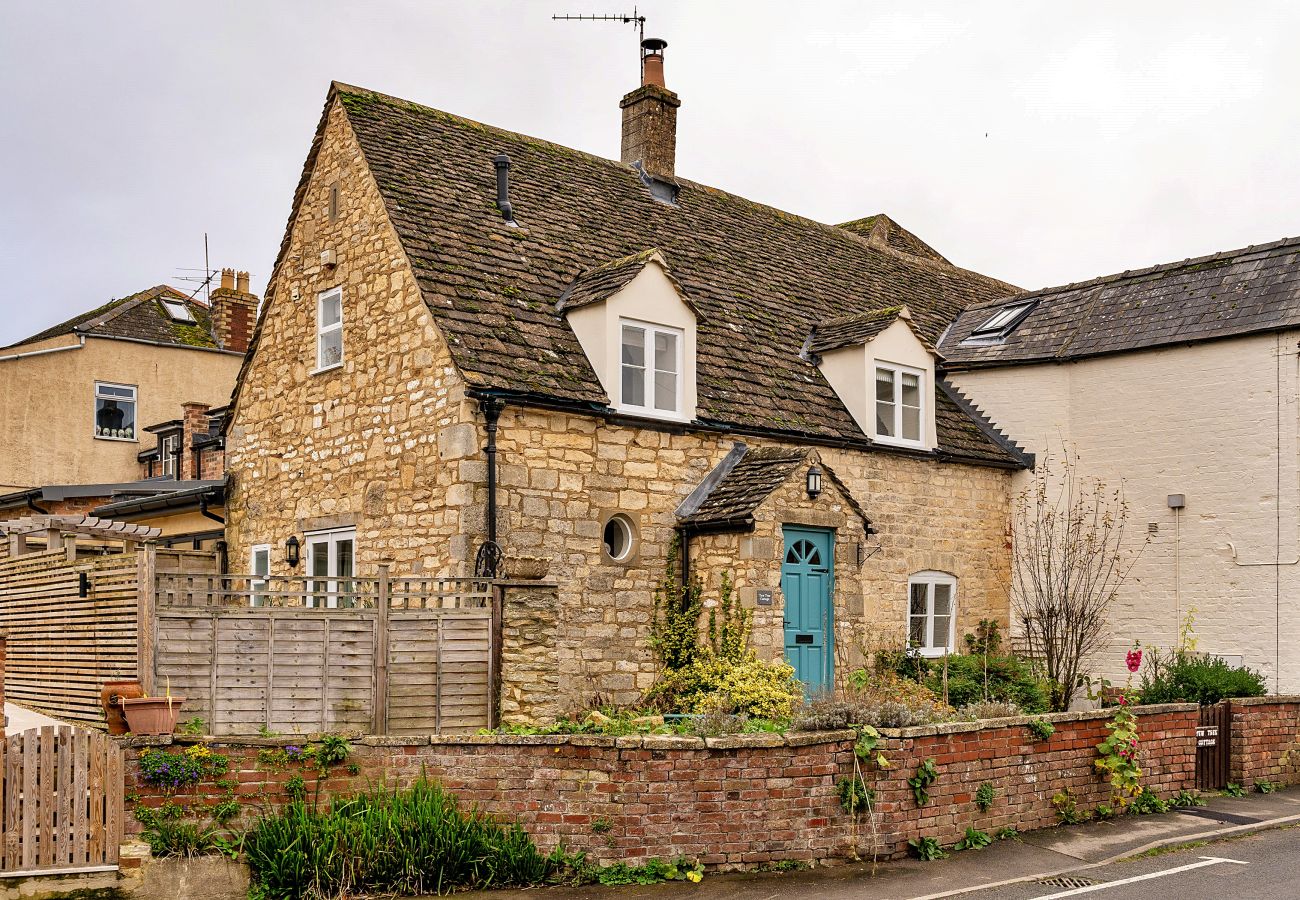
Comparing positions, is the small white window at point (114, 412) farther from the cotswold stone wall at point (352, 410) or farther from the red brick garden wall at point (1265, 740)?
the red brick garden wall at point (1265, 740)

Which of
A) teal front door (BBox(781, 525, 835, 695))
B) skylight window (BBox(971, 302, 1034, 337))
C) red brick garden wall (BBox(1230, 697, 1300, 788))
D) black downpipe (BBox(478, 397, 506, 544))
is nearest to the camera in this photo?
red brick garden wall (BBox(1230, 697, 1300, 788))

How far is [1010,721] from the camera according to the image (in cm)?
1202

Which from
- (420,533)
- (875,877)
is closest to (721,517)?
(420,533)

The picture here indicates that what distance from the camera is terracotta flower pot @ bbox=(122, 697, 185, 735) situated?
1027 centimetres

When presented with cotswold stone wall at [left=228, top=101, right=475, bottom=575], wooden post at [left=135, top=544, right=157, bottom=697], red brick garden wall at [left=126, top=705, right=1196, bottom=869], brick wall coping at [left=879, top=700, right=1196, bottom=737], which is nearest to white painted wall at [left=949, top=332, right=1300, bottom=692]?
brick wall coping at [left=879, top=700, right=1196, bottom=737]

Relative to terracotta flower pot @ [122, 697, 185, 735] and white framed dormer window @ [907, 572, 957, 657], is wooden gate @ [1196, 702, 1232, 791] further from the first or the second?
terracotta flower pot @ [122, 697, 185, 735]

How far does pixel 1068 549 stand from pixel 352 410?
10931 millimetres

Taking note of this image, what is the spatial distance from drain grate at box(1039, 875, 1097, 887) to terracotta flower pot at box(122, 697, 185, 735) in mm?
7181

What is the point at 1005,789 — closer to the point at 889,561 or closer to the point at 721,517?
the point at 721,517

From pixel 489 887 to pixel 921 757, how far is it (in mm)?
3836

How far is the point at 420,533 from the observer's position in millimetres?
15789

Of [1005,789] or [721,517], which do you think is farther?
[721,517]

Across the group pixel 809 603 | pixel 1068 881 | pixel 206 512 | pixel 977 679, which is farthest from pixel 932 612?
pixel 206 512

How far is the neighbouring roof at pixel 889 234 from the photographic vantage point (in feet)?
111
